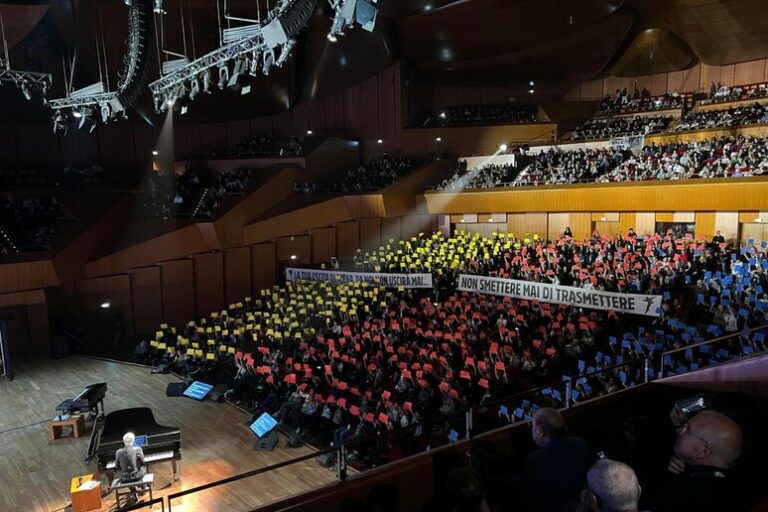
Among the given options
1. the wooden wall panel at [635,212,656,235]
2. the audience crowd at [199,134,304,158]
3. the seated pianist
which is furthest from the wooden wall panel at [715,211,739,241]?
the seated pianist

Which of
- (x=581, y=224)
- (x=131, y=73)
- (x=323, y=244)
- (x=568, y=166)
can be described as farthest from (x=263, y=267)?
(x=581, y=224)

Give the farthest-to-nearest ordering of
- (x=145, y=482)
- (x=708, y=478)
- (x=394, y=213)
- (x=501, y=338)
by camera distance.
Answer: (x=394, y=213), (x=501, y=338), (x=145, y=482), (x=708, y=478)

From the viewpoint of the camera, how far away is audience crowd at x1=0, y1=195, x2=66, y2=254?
36.9 feet

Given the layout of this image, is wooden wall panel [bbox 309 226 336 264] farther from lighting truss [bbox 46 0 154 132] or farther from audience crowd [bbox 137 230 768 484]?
lighting truss [bbox 46 0 154 132]

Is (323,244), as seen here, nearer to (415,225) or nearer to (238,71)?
(415,225)

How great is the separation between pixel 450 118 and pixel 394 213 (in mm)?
5059

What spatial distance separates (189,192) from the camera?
15.6 metres

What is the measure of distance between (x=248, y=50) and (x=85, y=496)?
5377 millimetres

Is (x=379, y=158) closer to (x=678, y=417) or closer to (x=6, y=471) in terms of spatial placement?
(x=6, y=471)

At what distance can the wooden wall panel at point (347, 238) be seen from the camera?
53.1 ft

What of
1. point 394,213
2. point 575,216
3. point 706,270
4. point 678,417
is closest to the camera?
point 678,417

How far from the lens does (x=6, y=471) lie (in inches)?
241

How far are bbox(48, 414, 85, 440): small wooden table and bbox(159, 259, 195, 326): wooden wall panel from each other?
648cm

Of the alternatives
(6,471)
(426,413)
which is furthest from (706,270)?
(6,471)
